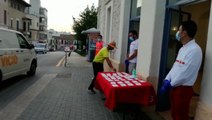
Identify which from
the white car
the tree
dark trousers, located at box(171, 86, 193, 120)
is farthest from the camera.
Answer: the tree

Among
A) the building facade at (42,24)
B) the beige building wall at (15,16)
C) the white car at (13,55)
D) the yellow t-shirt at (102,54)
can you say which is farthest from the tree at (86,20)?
the building facade at (42,24)

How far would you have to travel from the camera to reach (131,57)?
7.69 metres

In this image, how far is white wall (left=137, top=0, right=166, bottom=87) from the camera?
6105 millimetres

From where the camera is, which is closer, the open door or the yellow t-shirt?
the open door

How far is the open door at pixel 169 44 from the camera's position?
607cm

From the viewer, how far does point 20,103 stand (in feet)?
23.6

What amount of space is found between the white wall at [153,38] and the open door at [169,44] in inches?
4.4

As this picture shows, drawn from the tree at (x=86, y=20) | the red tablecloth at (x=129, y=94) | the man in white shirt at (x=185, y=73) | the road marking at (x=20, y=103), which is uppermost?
the tree at (x=86, y=20)

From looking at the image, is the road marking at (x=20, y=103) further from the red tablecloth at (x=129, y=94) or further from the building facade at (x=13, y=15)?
the building facade at (x=13, y=15)

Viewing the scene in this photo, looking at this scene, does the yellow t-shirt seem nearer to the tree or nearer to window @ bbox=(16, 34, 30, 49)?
window @ bbox=(16, 34, 30, 49)

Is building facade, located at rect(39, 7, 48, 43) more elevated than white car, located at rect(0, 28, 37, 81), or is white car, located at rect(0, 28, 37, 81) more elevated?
building facade, located at rect(39, 7, 48, 43)

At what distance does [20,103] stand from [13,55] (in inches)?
118

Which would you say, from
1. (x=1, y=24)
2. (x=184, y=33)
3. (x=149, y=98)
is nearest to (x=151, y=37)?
(x=149, y=98)

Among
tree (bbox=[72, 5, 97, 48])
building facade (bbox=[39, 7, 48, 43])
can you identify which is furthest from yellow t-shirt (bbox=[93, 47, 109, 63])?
building facade (bbox=[39, 7, 48, 43])
